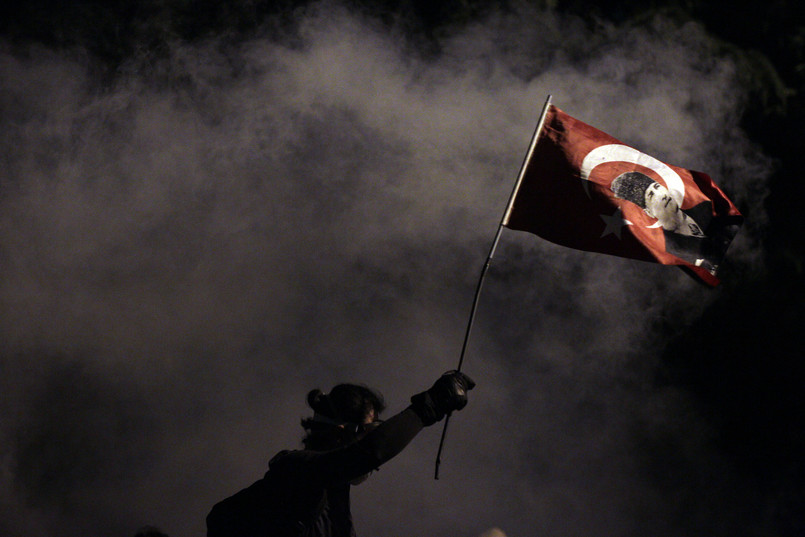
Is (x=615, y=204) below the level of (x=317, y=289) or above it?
below

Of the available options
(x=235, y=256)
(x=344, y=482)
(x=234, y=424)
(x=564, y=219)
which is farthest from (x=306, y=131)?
(x=344, y=482)

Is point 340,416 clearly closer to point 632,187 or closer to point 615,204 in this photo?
point 615,204

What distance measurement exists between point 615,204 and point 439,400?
1.29 metres

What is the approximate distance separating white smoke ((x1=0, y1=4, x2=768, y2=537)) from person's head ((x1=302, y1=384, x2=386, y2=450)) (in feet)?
5.83

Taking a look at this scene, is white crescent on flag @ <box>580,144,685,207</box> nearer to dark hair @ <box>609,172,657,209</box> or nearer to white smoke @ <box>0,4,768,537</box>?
dark hair @ <box>609,172,657,209</box>

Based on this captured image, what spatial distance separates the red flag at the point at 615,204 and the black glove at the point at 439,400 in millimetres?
1003

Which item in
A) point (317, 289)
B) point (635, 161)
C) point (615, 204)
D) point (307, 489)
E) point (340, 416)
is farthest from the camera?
point (317, 289)

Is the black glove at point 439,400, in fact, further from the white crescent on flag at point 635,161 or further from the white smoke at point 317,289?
the white smoke at point 317,289

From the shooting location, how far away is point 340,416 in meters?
2.54

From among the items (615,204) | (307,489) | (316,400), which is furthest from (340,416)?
(615,204)

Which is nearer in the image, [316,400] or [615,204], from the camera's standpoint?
[316,400]

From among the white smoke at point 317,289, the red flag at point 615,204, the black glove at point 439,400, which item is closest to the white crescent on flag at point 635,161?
the red flag at point 615,204

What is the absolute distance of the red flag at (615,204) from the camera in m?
3.25

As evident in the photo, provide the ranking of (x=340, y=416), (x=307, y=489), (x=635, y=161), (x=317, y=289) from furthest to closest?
(x=317, y=289) → (x=635, y=161) → (x=340, y=416) → (x=307, y=489)
